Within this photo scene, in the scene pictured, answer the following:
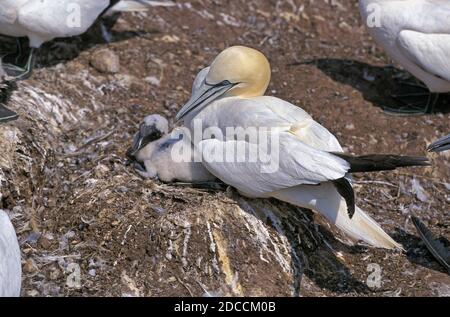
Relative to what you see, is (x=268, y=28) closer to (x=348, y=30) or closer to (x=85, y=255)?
(x=348, y=30)

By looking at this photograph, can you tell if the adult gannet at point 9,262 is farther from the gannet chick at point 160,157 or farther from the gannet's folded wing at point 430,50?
the gannet's folded wing at point 430,50

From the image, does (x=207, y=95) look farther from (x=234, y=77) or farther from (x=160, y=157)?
(x=160, y=157)

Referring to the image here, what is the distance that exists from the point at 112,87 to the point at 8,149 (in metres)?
1.33

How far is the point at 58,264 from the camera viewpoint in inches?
236

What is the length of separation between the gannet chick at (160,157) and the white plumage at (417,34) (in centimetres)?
202

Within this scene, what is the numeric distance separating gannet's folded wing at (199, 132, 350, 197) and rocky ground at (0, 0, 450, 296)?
186mm

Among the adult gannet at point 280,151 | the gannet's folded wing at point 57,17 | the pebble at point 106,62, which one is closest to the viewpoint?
the adult gannet at point 280,151

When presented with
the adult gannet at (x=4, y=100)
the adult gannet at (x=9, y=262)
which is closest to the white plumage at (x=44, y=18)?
the adult gannet at (x=4, y=100)

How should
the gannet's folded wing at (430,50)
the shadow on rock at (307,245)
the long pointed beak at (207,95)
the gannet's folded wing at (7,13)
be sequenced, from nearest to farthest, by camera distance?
1. the shadow on rock at (307,245)
2. the long pointed beak at (207,95)
3. the gannet's folded wing at (7,13)
4. the gannet's folded wing at (430,50)

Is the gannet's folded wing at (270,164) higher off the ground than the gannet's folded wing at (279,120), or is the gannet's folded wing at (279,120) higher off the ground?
the gannet's folded wing at (279,120)

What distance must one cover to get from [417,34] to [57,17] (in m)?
2.71

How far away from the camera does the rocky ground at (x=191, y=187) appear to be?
597 centimetres

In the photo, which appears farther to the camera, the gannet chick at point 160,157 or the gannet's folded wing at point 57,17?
the gannet's folded wing at point 57,17

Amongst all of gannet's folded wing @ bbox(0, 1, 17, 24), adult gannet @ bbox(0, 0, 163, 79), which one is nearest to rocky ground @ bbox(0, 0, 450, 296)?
adult gannet @ bbox(0, 0, 163, 79)
